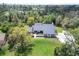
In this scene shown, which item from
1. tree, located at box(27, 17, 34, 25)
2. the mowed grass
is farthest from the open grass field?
tree, located at box(27, 17, 34, 25)

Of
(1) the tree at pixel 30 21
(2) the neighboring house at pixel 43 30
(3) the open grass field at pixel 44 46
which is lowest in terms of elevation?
(3) the open grass field at pixel 44 46

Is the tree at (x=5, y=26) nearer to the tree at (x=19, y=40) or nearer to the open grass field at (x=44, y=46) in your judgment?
the tree at (x=19, y=40)

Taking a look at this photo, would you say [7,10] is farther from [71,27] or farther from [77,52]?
[77,52]

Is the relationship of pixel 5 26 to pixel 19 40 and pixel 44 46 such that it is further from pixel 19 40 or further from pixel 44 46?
pixel 44 46

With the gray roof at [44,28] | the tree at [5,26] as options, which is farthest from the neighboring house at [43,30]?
the tree at [5,26]

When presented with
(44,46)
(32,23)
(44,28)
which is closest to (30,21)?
(32,23)

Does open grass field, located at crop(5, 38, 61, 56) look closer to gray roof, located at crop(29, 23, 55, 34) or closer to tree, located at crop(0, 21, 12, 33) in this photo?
gray roof, located at crop(29, 23, 55, 34)
